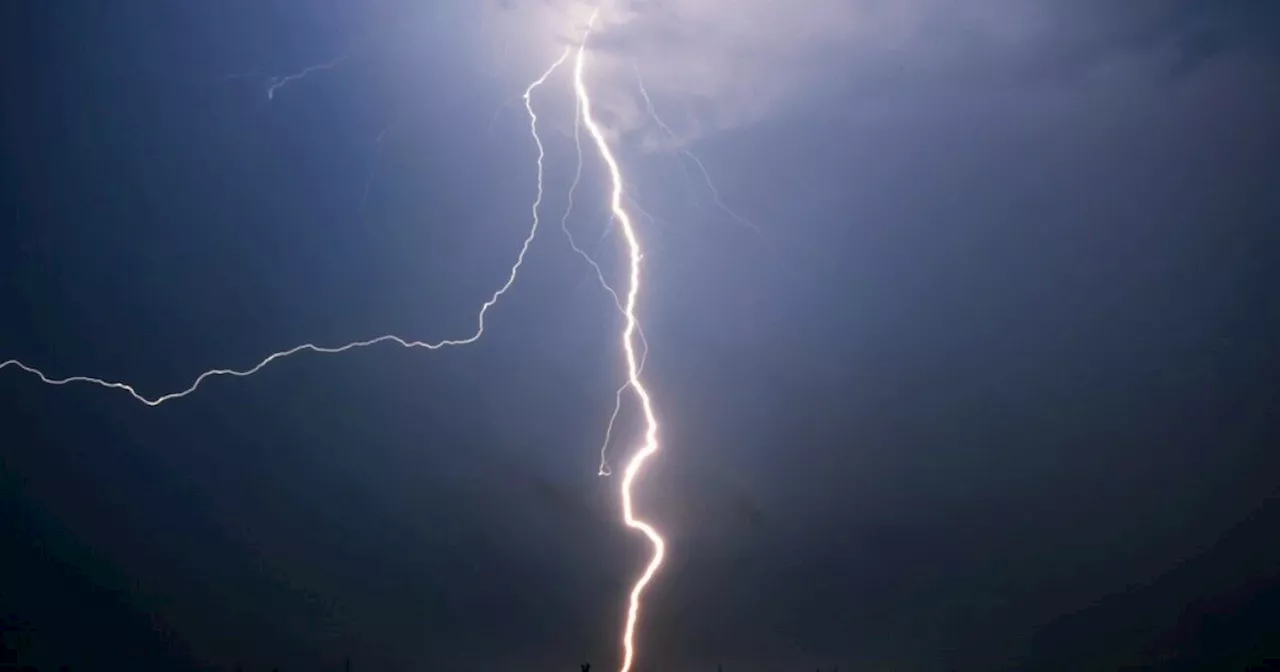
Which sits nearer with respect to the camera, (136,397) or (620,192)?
(620,192)

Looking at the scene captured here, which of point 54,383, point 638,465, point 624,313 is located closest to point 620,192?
point 624,313

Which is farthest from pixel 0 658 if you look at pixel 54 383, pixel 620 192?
pixel 620 192

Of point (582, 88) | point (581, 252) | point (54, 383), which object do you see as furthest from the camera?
point (54, 383)

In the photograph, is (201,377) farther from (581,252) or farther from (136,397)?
(581,252)

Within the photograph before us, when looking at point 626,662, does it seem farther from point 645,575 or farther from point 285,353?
point 285,353

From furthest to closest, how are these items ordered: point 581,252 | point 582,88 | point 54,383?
point 54,383 → point 581,252 → point 582,88

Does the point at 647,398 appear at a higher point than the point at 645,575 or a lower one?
higher

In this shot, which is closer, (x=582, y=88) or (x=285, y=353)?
(x=582, y=88)

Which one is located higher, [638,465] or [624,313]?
[624,313]

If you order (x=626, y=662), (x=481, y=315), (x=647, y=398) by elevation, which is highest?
(x=481, y=315)
